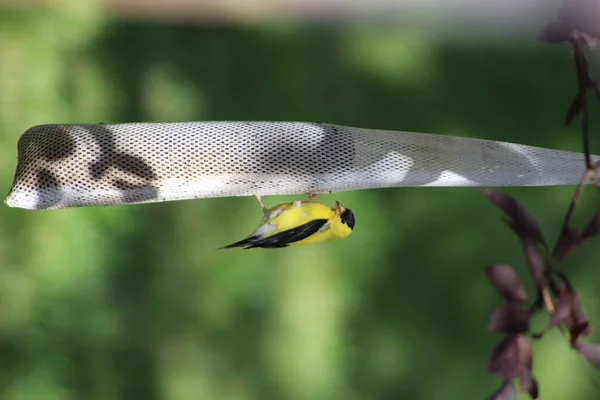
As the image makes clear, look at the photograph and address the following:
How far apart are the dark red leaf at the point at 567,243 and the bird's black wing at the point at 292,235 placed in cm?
21

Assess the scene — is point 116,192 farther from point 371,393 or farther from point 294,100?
point 371,393

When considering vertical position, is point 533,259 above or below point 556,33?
below

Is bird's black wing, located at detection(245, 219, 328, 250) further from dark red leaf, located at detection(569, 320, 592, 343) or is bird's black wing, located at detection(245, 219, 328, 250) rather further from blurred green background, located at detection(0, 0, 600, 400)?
blurred green background, located at detection(0, 0, 600, 400)

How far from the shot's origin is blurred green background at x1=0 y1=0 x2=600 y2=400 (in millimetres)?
919

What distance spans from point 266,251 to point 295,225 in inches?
16.0

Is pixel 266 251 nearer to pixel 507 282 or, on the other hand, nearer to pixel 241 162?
pixel 241 162

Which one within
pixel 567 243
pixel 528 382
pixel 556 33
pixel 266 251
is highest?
pixel 556 33

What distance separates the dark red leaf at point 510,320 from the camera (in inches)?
18.0

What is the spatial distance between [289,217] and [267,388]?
49 cm

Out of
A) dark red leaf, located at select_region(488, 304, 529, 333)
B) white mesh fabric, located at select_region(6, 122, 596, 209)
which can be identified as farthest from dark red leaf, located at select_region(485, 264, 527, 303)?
white mesh fabric, located at select_region(6, 122, 596, 209)

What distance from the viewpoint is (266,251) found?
96cm

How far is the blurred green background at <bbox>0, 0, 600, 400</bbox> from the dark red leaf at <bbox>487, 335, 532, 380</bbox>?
51 centimetres

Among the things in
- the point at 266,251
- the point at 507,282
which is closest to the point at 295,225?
the point at 507,282

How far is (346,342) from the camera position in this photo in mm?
964
